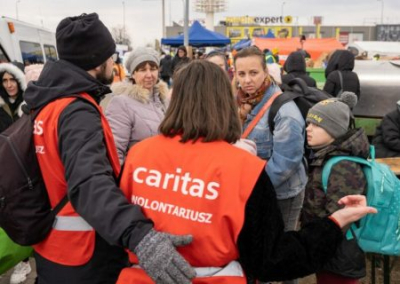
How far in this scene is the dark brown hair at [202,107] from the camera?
159 cm

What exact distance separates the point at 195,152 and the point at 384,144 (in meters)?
3.84

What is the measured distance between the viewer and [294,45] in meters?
18.6

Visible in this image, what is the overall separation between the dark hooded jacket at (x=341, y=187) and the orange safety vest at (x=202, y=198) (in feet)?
3.21

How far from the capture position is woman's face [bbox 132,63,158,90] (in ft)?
11.3

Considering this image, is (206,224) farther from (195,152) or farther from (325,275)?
(325,275)

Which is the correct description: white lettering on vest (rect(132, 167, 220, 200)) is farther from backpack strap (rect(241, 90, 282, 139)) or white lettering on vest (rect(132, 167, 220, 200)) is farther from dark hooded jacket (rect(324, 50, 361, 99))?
dark hooded jacket (rect(324, 50, 361, 99))

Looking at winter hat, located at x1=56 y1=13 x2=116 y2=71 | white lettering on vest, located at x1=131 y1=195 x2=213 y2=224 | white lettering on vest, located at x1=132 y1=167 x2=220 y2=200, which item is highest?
winter hat, located at x1=56 y1=13 x2=116 y2=71

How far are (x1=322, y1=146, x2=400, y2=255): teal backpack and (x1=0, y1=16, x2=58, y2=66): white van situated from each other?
8.30 metres

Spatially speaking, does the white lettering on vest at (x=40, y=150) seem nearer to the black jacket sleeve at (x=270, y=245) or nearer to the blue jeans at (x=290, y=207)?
the black jacket sleeve at (x=270, y=245)

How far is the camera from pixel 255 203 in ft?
4.84

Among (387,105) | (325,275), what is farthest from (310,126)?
(387,105)

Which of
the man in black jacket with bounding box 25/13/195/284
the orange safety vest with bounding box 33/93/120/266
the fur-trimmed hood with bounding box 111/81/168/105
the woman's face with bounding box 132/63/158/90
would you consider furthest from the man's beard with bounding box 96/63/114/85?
the woman's face with bounding box 132/63/158/90

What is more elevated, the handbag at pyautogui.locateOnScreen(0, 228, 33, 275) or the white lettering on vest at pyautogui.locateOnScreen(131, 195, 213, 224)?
the white lettering on vest at pyautogui.locateOnScreen(131, 195, 213, 224)

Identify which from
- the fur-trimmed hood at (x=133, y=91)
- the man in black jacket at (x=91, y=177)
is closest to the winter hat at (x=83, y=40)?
the man in black jacket at (x=91, y=177)
